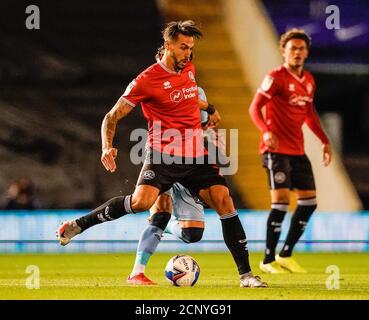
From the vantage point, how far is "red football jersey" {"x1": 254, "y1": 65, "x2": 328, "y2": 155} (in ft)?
31.5

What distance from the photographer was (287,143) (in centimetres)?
962

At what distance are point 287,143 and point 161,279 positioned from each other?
182cm

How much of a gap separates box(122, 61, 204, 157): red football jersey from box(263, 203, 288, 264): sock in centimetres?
201

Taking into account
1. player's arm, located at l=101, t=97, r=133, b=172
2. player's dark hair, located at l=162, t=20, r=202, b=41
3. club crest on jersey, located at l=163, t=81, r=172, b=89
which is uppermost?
player's dark hair, located at l=162, t=20, r=202, b=41

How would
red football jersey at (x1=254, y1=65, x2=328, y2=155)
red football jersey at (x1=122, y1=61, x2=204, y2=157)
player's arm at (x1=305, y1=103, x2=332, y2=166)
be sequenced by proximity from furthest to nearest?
player's arm at (x1=305, y1=103, x2=332, y2=166) → red football jersey at (x1=254, y1=65, x2=328, y2=155) → red football jersey at (x1=122, y1=61, x2=204, y2=157)

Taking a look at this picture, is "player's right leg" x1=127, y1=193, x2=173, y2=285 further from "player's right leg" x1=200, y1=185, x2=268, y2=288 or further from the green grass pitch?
"player's right leg" x1=200, y1=185, x2=268, y2=288

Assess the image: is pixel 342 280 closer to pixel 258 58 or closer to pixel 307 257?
pixel 307 257

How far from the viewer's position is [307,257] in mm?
12172

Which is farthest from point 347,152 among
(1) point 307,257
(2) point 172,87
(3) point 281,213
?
(2) point 172,87

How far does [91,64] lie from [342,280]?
9415 millimetres

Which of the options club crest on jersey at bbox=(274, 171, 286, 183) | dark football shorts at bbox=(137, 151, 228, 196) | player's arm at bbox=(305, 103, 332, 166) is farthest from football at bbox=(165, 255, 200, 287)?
player's arm at bbox=(305, 103, 332, 166)

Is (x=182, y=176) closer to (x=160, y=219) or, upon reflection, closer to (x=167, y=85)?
(x=160, y=219)

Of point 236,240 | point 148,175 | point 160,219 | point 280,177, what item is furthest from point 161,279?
point 280,177

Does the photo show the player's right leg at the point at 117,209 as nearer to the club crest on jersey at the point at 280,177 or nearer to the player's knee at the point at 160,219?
the player's knee at the point at 160,219
